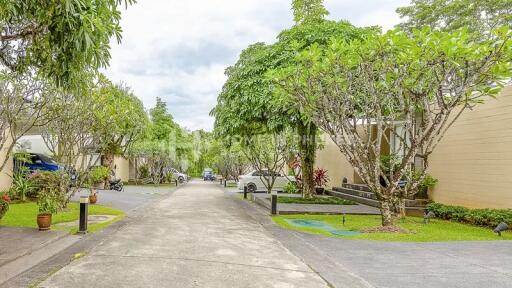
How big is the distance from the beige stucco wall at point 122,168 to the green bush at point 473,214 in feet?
101

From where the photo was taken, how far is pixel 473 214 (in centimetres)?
1213

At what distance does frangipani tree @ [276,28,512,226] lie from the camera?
945 centimetres

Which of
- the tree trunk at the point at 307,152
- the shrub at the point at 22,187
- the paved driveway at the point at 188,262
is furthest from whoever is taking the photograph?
the tree trunk at the point at 307,152

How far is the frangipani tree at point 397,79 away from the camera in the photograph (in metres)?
9.45

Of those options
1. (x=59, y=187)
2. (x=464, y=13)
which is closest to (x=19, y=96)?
(x=59, y=187)

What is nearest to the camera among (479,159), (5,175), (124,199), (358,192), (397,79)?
(397,79)

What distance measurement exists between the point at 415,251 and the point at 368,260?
1419 mm

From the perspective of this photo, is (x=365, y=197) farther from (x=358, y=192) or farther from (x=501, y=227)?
(x=501, y=227)

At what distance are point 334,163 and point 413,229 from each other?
50.8ft

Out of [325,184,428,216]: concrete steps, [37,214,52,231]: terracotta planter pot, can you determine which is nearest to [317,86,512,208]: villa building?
[325,184,428,216]: concrete steps

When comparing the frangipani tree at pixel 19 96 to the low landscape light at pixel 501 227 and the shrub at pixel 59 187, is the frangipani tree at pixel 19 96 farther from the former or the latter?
the low landscape light at pixel 501 227

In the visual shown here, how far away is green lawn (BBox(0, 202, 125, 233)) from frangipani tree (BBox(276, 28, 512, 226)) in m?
6.63

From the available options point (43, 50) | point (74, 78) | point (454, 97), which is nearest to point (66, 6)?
point (74, 78)

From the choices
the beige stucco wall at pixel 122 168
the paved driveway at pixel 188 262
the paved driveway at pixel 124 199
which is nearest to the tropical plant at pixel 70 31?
the paved driveway at pixel 188 262
